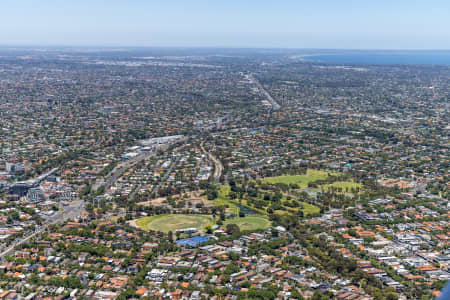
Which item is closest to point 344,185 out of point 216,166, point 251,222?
point 251,222

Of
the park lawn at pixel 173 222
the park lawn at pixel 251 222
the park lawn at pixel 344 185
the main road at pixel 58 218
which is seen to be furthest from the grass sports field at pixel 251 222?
the main road at pixel 58 218

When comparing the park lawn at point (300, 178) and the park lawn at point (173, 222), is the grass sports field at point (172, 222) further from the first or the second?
the park lawn at point (300, 178)

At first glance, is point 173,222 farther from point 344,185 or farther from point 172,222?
point 344,185

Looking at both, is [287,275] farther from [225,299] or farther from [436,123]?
[436,123]

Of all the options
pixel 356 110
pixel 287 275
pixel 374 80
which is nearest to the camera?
pixel 287 275

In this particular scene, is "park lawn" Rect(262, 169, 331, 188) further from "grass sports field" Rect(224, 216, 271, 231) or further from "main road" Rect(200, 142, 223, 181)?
"grass sports field" Rect(224, 216, 271, 231)

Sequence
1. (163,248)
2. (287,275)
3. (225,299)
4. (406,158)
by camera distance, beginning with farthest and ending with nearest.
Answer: (406,158)
(163,248)
(287,275)
(225,299)

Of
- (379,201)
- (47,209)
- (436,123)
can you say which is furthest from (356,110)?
(47,209)

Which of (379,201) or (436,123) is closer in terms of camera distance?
(379,201)
